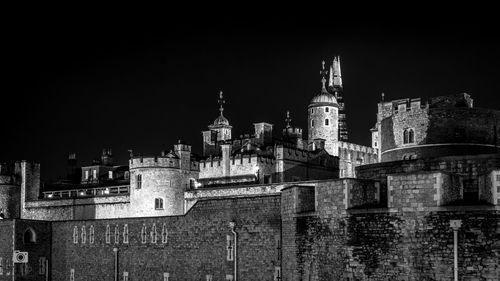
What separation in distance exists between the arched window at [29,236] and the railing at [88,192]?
583 inches

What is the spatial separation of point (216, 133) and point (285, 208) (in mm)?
58133

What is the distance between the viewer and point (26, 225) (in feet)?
177

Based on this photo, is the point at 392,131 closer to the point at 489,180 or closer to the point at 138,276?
the point at 138,276

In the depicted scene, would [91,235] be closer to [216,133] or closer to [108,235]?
[108,235]

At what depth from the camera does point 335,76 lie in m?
143

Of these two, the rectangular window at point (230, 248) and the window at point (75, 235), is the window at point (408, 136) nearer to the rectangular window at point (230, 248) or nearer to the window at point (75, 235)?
the rectangular window at point (230, 248)

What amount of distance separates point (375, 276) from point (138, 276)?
2328 cm

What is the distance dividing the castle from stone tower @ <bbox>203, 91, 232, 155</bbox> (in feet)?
0.77

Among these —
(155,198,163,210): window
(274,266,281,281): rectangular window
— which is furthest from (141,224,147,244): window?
(155,198,163,210): window

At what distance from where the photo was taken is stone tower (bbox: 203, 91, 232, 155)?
8556cm

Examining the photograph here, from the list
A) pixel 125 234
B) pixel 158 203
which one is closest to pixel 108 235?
pixel 125 234

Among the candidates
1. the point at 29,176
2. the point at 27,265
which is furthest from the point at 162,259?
the point at 29,176

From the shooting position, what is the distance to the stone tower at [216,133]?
85562 millimetres

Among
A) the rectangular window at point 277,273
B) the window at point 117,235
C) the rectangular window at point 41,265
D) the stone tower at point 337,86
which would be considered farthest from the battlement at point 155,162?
the stone tower at point 337,86
